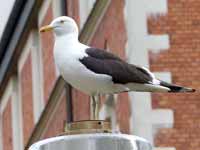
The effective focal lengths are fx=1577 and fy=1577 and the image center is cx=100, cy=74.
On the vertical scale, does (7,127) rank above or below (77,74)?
above

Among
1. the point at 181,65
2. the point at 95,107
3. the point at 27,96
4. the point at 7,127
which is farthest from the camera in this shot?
the point at 7,127

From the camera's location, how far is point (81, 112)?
23.0 meters

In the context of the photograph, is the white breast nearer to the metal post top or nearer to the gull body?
the gull body

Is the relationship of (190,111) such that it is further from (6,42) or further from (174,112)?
(6,42)

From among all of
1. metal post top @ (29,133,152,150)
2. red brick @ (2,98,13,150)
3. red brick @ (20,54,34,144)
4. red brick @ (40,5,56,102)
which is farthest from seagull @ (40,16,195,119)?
red brick @ (2,98,13,150)

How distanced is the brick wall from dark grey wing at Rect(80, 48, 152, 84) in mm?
6174

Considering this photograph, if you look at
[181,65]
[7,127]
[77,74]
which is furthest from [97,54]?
[7,127]

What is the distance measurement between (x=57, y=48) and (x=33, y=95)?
56.4ft

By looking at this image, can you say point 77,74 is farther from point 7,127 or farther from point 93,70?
point 7,127

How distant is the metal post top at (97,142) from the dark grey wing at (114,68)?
980 mm

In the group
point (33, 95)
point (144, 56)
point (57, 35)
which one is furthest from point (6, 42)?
point (57, 35)

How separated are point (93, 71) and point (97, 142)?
3.54 feet

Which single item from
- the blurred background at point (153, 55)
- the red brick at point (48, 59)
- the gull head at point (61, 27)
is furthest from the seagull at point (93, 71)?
the red brick at point (48, 59)

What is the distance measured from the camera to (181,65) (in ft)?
61.7
